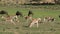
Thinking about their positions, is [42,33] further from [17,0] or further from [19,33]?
[17,0]

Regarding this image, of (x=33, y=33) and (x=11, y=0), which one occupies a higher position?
(x=33, y=33)

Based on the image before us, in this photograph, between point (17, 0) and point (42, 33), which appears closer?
point (42, 33)

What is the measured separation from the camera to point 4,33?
927 inches

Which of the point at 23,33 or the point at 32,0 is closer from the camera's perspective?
the point at 23,33

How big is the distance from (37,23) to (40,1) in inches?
2330

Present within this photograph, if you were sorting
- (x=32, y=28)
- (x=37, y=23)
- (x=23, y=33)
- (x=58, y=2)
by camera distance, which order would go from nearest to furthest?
(x=23, y=33), (x=32, y=28), (x=37, y=23), (x=58, y=2)

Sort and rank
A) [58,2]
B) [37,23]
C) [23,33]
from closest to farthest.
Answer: [23,33], [37,23], [58,2]

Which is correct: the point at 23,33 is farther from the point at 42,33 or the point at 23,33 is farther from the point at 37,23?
the point at 37,23

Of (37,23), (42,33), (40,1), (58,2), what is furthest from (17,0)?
(42,33)

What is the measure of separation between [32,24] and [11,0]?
60946 mm

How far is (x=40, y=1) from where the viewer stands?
87812 millimetres

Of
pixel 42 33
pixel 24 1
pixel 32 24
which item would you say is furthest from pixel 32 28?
pixel 24 1

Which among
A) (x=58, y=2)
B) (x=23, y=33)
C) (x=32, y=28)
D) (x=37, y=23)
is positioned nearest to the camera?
(x=23, y=33)

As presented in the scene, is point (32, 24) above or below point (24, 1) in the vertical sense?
above
